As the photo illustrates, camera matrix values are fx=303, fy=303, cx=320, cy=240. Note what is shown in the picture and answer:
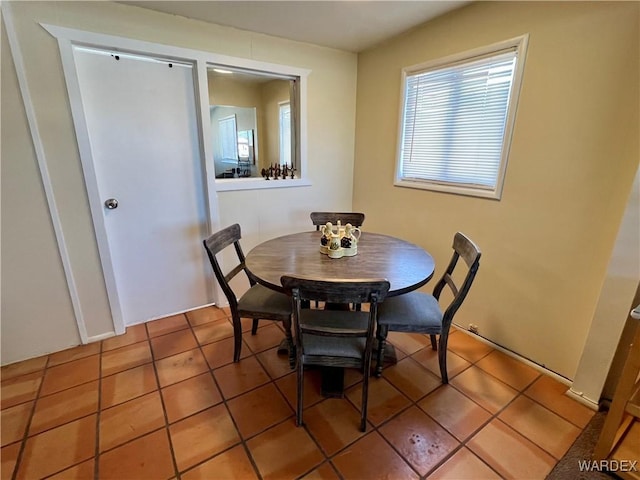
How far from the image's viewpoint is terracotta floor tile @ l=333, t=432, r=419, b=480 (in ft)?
4.35

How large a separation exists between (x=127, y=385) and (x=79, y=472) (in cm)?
53

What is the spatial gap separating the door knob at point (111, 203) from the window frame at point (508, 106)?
225 centimetres

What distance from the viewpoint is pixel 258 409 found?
1.66 m

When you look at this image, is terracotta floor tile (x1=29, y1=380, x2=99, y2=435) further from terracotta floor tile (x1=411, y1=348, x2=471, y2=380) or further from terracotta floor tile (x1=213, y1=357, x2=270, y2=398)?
terracotta floor tile (x1=411, y1=348, x2=471, y2=380)

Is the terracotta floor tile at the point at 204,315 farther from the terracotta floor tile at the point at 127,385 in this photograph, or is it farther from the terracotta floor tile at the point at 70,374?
the terracotta floor tile at the point at 70,374

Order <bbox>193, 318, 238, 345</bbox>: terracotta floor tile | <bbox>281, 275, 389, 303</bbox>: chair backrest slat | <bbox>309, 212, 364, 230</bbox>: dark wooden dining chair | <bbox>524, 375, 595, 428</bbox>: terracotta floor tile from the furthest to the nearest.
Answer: <bbox>309, 212, 364, 230</bbox>: dark wooden dining chair, <bbox>193, 318, 238, 345</bbox>: terracotta floor tile, <bbox>524, 375, 595, 428</bbox>: terracotta floor tile, <bbox>281, 275, 389, 303</bbox>: chair backrest slat

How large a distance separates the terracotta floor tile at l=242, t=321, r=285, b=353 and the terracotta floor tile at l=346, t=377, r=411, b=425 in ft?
2.30

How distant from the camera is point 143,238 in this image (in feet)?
7.83

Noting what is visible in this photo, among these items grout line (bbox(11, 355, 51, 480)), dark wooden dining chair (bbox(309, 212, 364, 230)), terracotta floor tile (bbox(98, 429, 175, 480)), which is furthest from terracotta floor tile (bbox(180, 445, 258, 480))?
dark wooden dining chair (bbox(309, 212, 364, 230))

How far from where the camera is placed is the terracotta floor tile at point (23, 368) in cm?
192

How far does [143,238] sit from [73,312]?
2.22ft

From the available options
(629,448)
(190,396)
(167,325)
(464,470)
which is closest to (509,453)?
(464,470)

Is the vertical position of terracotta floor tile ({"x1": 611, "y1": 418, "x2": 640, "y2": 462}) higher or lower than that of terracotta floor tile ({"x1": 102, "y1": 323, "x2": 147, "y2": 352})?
higher

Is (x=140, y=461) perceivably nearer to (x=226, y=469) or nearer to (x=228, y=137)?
(x=226, y=469)
